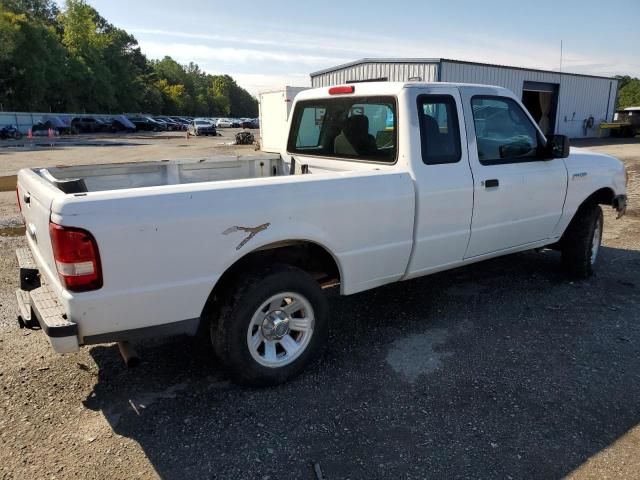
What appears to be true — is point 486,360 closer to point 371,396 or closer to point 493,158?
point 371,396

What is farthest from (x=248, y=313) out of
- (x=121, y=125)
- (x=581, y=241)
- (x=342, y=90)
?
(x=121, y=125)

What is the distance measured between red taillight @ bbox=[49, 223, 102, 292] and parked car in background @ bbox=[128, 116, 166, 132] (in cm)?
5756

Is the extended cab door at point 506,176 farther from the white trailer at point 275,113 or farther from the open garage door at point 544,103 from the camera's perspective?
the open garage door at point 544,103

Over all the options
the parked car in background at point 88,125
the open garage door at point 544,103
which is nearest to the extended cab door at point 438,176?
the open garage door at point 544,103

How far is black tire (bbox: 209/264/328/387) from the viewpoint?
313 centimetres

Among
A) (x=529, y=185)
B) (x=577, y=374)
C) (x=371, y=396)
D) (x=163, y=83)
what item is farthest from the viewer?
(x=163, y=83)

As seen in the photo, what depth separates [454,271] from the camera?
5816 mm

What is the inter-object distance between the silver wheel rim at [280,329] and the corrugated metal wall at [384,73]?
716 inches

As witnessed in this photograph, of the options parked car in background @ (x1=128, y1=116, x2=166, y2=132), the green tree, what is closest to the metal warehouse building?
parked car in background @ (x1=128, y1=116, x2=166, y2=132)

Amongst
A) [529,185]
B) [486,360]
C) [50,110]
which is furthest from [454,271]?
[50,110]

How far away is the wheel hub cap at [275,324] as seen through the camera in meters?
3.35

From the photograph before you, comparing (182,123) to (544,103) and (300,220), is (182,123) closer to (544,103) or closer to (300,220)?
(544,103)

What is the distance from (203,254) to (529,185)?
122 inches

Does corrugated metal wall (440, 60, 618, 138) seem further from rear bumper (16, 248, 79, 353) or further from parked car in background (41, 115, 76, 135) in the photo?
parked car in background (41, 115, 76, 135)
